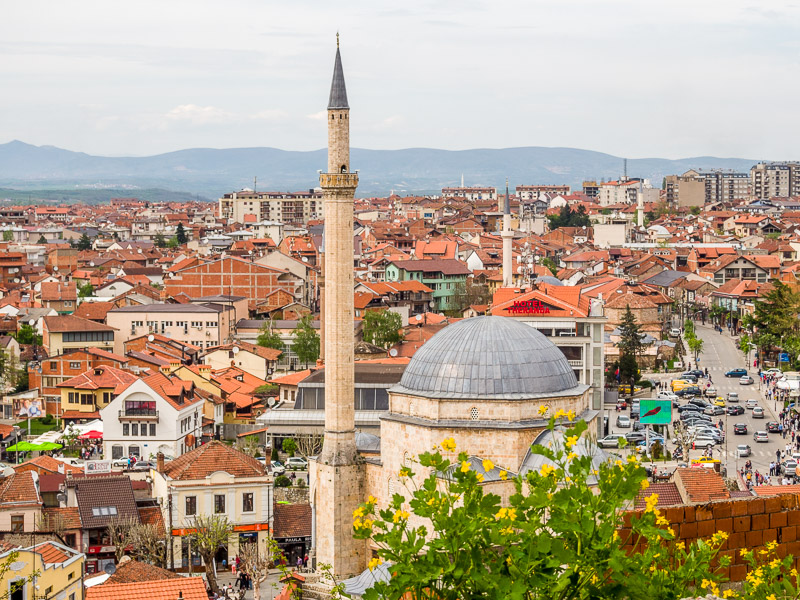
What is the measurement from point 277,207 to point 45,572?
141235mm

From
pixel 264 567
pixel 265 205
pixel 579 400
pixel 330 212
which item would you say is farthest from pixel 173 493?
pixel 265 205

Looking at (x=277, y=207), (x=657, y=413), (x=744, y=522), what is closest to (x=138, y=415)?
(x=657, y=413)

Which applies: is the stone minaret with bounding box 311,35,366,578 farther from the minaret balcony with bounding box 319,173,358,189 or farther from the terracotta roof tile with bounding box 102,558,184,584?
the terracotta roof tile with bounding box 102,558,184,584

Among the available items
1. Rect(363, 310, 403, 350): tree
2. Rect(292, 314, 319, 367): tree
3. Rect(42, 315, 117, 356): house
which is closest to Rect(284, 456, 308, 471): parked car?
Rect(292, 314, 319, 367): tree

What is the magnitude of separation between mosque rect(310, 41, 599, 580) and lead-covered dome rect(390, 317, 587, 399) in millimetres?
21

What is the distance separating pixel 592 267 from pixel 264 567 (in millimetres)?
72652

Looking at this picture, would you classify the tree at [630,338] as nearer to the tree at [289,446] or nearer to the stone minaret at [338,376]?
the tree at [289,446]

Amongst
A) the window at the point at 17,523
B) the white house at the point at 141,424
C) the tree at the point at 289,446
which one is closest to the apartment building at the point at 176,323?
the white house at the point at 141,424

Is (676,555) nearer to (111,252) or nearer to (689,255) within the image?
(689,255)

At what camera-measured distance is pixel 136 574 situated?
25.4 metres

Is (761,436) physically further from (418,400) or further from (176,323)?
(176,323)

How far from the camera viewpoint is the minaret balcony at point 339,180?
30.5 meters

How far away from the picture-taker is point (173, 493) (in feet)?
106

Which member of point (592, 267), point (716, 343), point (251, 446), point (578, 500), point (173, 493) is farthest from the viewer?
point (592, 267)
